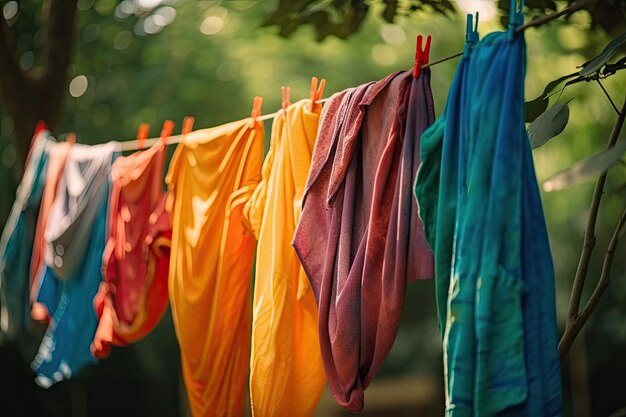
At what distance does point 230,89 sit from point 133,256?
3.04 metres

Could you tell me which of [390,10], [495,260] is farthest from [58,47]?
[495,260]

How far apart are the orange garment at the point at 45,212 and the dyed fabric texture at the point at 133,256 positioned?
29 cm

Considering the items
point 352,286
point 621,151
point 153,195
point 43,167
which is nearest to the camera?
point 621,151

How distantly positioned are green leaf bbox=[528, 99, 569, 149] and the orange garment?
1.58m

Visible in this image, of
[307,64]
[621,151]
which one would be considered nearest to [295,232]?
Result: [621,151]

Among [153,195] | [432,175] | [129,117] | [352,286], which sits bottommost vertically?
[352,286]

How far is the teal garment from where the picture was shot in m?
1.43

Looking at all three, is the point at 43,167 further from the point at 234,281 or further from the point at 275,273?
the point at 275,273

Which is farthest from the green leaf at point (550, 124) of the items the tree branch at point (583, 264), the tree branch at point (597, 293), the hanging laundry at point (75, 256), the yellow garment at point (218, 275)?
the hanging laundry at point (75, 256)

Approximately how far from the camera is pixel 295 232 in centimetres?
193

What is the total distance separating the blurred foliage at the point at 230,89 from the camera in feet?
17.0

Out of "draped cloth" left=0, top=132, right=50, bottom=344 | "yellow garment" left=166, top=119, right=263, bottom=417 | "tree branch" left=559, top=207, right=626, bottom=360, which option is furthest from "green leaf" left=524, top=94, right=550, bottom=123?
"draped cloth" left=0, top=132, right=50, bottom=344

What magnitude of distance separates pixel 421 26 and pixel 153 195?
10.1 feet

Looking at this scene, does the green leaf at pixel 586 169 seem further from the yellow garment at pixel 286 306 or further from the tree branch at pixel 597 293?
the yellow garment at pixel 286 306
